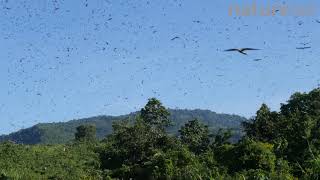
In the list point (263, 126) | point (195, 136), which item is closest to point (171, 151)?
point (263, 126)

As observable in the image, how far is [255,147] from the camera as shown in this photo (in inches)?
1652

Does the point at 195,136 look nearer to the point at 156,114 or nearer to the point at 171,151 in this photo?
the point at 156,114

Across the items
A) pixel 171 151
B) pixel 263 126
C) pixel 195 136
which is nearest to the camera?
pixel 171 151

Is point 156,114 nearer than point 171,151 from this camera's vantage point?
No

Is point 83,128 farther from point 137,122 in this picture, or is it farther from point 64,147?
point 137,122

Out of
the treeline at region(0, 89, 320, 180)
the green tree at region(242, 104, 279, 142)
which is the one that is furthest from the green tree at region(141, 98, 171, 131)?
the green tree at region(242, 104, 279, 142)

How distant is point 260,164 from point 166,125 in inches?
1401

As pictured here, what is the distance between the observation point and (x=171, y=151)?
5194cm

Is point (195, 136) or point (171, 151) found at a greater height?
point (195, 136)

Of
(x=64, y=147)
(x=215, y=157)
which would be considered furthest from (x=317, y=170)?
(x=64, y=147)

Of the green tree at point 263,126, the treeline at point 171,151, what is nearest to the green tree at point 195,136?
the treeline at point 171,151

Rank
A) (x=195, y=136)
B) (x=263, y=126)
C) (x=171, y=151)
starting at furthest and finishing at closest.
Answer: (x=195, y=136)
(x=263, y=126)
(x=171, y=151)

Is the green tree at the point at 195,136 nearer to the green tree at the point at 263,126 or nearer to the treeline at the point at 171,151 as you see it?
the treeline at the point at 171,151

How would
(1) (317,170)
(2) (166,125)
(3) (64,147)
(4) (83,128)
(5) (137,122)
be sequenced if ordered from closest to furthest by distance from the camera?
(1) (317,170), (5) (137,122), (3) (64,147), (2) (166,125), (4) (83,128)
